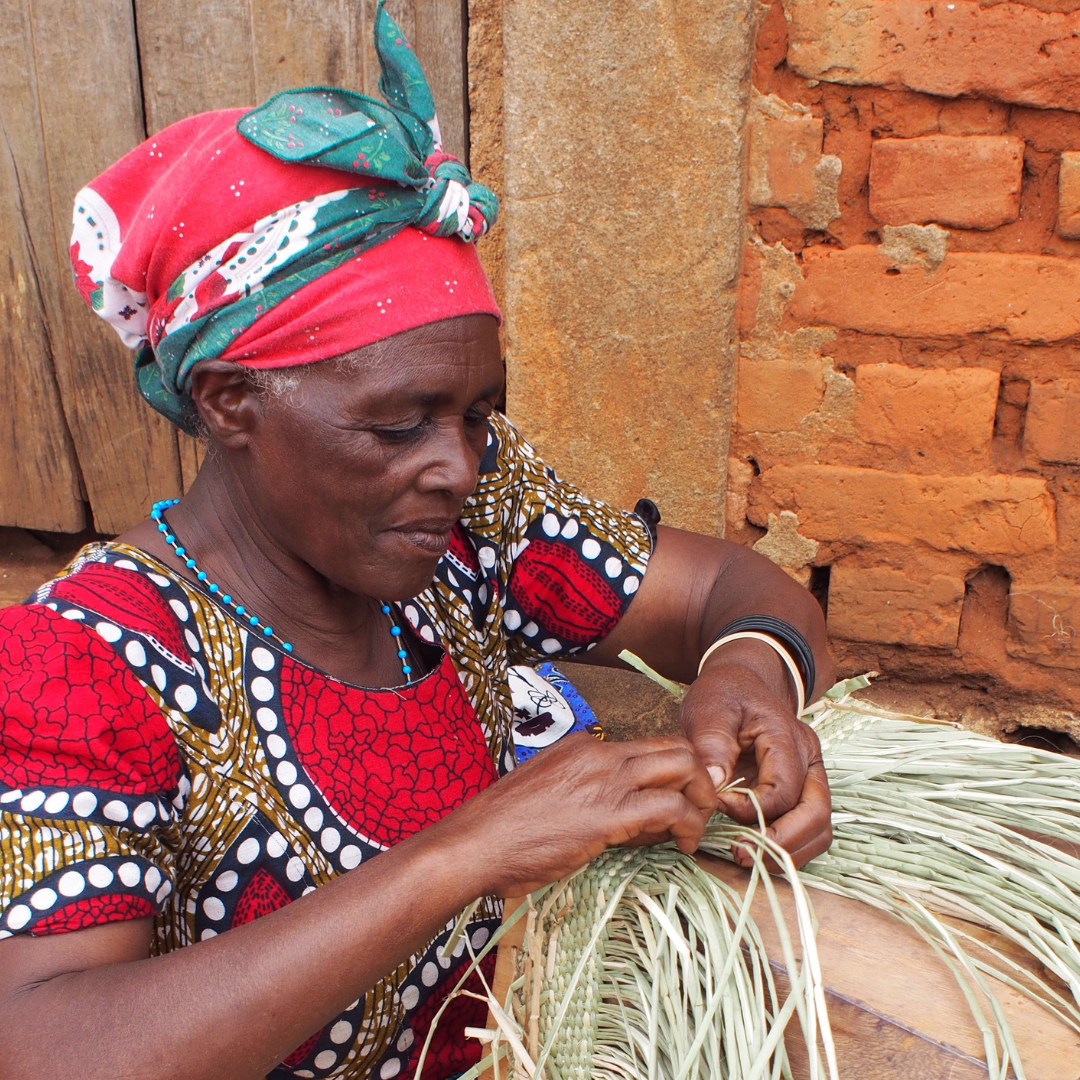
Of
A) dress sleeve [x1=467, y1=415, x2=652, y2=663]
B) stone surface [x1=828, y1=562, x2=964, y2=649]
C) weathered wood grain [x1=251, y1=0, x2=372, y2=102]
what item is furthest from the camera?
weathered wood grain [x1=251, y1=0, x2=372, y2=102]

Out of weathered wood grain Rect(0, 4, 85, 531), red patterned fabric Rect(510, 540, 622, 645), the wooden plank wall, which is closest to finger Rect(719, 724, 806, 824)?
red patterned fabric Rect(510, 540, 622, 645)

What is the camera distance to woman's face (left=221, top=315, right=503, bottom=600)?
1.34m

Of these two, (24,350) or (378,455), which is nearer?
(378,455)

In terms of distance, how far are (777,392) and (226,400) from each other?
4.30 feet

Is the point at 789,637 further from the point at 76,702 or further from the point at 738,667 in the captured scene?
the point at 76,702

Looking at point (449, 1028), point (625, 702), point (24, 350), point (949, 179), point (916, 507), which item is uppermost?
point (949, 179)

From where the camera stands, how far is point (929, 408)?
2232 mm

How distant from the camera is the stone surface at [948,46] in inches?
76.9

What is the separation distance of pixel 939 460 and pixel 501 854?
149cm

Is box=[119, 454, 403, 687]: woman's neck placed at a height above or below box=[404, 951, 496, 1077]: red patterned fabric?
above

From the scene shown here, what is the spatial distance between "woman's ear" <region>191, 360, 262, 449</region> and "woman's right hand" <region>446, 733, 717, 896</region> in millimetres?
550

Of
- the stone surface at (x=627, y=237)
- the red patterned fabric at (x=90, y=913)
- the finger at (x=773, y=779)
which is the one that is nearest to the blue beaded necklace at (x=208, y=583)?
the red patterned fabric at (x=90, y=913)

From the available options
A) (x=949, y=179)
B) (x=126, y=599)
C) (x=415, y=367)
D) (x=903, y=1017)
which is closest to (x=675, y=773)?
(x=903, y=1017)

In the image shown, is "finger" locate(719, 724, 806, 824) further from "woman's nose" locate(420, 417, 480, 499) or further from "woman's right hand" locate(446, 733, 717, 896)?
"woman's nose" locate(420, 417, 480, 499)
